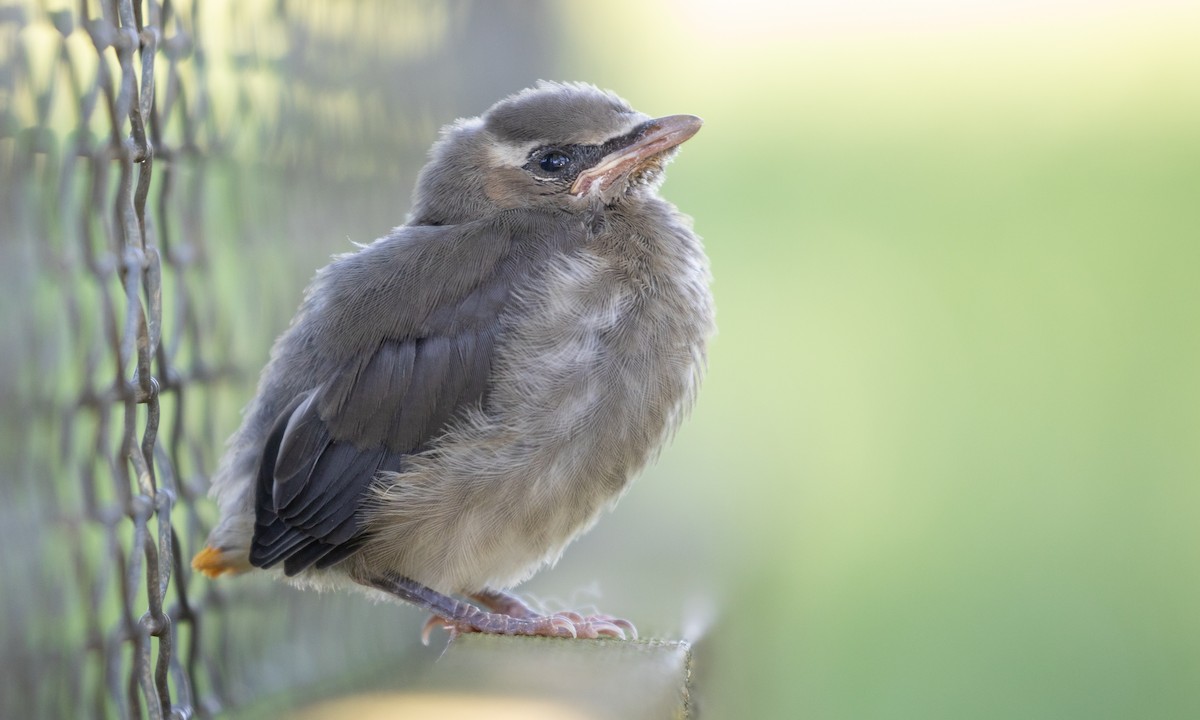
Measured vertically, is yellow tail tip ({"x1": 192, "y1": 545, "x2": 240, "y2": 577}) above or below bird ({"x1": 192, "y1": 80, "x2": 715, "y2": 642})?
below

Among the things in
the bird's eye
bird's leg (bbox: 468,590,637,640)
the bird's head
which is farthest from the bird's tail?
the bird's eye

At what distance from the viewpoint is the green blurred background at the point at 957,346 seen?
2984 millimetres

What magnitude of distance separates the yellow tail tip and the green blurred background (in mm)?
1143

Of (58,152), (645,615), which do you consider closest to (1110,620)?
(645,615)

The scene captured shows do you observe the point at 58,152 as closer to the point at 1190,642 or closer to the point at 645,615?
the point at 645,615

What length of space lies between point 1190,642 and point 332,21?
2.56m

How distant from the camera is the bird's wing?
69.7 inches

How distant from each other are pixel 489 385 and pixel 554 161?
38cm

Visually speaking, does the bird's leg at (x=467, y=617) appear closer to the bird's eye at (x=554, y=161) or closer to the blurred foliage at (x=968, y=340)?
the bird's eye at (x=554, y=161)

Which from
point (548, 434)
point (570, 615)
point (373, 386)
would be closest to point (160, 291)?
point (373, 386)

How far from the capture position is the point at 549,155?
1.92 metres

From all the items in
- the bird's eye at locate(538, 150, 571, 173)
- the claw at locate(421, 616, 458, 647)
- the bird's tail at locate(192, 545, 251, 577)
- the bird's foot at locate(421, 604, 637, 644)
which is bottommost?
the claw at locate(421, 616, 458, 647)

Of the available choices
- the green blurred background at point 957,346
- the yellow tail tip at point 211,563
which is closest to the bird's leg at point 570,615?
the yellow tail tip at point 211,563

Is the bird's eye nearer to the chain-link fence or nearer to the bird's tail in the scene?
the chain-link fence
